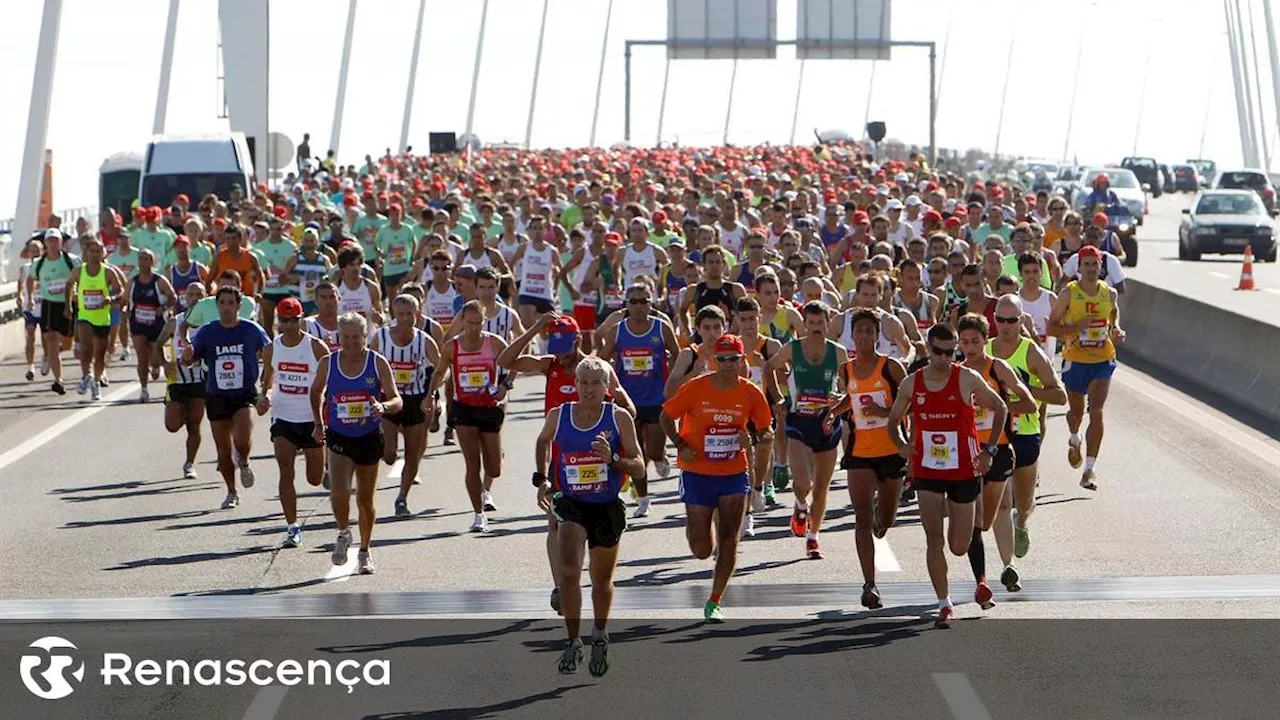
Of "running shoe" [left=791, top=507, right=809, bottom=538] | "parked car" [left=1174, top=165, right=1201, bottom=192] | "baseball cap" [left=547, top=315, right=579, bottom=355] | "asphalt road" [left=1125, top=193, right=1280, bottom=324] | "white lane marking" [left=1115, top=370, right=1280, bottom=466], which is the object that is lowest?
"parked car" [left=1174, top=165, right=1201, bottom=192]

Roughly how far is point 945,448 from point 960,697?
2.12 m

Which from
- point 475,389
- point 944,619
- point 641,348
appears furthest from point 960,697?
point 475,389

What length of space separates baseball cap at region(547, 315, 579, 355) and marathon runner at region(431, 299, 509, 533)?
1089 millimetres

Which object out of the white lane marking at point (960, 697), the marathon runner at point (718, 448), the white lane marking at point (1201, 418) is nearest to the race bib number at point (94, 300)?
the white lane marking at point (1201, 418)

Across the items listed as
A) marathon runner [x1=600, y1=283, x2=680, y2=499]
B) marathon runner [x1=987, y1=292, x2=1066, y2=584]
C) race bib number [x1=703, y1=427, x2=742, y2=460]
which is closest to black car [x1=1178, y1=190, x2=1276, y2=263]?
marathon runner [x1=600, y1=283, x2=680, y2=499]

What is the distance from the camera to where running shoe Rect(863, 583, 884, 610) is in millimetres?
12594

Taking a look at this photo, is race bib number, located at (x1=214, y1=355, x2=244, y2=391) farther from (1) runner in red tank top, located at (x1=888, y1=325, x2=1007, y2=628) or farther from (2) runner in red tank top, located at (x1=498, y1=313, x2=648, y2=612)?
(1) runner in red tank top, located at (x1=888, y1=325, x2=1007, y2=628)

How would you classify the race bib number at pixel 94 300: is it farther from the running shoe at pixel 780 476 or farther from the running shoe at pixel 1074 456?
the running shoe at pixel 1074 456

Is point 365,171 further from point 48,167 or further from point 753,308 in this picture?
point 753,308

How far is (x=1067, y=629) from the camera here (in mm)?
12008

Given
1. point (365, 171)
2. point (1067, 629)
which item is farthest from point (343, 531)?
point (365, 171)

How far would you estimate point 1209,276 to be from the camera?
4481cm

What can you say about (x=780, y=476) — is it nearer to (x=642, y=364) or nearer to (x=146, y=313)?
(x=642, y=364)

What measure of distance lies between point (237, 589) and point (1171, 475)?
7.91 meters
